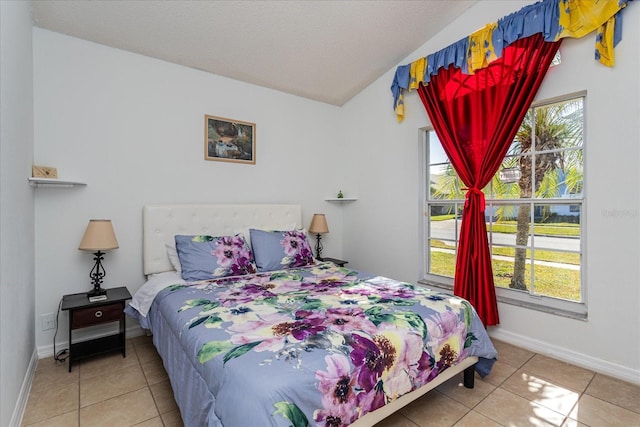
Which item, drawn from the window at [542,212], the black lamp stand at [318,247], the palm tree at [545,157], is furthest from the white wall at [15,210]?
the palm tree at [545,157]

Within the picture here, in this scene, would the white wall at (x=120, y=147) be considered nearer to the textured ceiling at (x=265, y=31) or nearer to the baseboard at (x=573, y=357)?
the textured ceiling at (x=265, y=31)

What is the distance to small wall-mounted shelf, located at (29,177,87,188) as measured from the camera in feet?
7.27

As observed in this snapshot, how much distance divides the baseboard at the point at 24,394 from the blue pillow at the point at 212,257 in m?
1.09

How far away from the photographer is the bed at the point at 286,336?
1154mm

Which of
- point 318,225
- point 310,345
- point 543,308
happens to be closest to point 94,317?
point 310,345

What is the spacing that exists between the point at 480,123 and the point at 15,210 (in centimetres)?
341

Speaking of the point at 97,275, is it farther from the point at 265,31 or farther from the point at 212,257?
the point at 265,31

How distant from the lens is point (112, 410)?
1801 mm

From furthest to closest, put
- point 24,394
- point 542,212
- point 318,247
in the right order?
point 318,247
point 542,212
point 24,394

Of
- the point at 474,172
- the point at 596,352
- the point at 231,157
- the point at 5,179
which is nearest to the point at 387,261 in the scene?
the point at 474,172

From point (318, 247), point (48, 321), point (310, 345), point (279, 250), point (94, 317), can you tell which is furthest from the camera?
point (318, 247)

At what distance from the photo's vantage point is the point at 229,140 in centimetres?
333

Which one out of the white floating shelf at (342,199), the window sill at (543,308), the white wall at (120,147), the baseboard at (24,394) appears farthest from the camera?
the white floating shelf at (342,199)

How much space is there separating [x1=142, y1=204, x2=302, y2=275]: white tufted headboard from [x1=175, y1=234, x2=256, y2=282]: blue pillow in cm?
25
